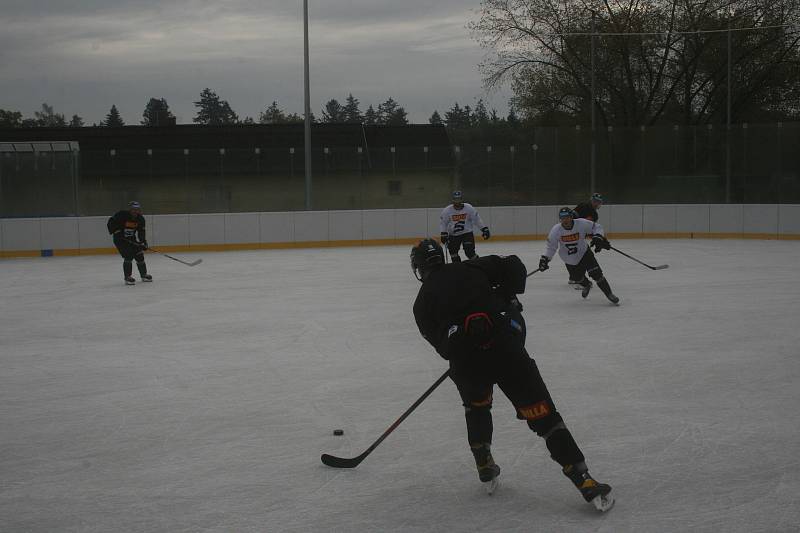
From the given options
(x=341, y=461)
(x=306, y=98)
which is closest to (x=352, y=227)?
(x=306, y=98)

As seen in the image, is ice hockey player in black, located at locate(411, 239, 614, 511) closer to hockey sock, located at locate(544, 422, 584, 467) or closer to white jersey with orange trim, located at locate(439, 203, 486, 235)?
hockey sock, located at locate(544, 422, 584, 467)

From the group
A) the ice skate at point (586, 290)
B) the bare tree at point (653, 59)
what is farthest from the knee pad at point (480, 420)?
the bare tree at point (653, 59)

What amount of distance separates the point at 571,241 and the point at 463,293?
22.0ft

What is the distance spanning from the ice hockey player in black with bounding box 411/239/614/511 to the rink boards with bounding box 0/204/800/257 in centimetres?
1590

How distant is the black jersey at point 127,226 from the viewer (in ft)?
43.7

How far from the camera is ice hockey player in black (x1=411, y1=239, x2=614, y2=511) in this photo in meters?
3.83

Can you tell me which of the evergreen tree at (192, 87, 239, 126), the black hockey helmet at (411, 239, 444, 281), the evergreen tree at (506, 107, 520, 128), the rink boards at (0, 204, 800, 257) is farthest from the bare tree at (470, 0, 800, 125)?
the evergreen tree at (192, 87, 239, 126)

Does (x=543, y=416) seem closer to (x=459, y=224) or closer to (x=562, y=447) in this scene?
(x=562, y=447)

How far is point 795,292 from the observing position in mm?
11094

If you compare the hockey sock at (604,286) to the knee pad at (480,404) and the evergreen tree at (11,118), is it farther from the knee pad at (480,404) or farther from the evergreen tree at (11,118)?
the evergreen tree at (11,118)

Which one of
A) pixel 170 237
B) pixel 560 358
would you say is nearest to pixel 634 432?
pixel 560 358

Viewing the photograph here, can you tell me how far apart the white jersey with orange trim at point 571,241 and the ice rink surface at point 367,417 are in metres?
0.57

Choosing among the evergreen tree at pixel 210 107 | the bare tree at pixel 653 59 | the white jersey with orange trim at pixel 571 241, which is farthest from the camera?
the evergreen tree at pixel 210 107

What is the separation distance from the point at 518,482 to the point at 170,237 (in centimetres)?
1600
